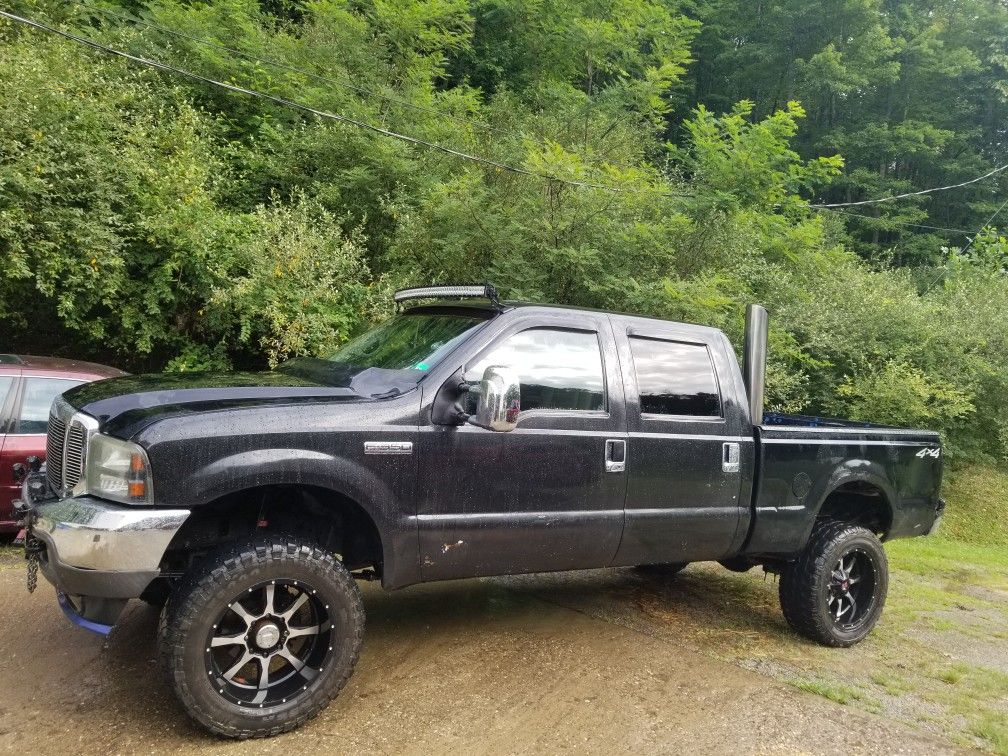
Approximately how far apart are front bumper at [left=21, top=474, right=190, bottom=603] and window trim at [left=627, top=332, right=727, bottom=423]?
2526 millimetres

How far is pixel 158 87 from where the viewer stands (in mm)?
13703

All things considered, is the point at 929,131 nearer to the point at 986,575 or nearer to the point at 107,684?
the point at 986,575

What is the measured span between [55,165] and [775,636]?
9396 millimetres

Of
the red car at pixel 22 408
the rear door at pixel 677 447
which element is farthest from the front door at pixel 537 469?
the red car at pixel 22 408

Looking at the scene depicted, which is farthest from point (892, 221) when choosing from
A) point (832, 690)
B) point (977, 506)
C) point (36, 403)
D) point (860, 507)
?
point (36, 403)

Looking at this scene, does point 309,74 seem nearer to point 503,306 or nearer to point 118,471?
point 503,306

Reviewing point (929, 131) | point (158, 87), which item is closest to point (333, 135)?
point (158, 87)

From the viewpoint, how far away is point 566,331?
4.30m

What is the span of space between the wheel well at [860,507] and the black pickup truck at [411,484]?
269 mm

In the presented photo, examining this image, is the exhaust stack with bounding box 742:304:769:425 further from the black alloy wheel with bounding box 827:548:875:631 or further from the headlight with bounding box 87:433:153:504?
the headlight with bounding box 87:433:153:504

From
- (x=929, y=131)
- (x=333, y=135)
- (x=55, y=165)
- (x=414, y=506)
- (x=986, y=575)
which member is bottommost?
(x=986, y=575)

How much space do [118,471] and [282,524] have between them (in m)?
0.88

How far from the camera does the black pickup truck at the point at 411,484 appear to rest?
10.3ft

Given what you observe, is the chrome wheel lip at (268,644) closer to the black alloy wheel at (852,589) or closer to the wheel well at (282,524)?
the wheel well at (282,524)
